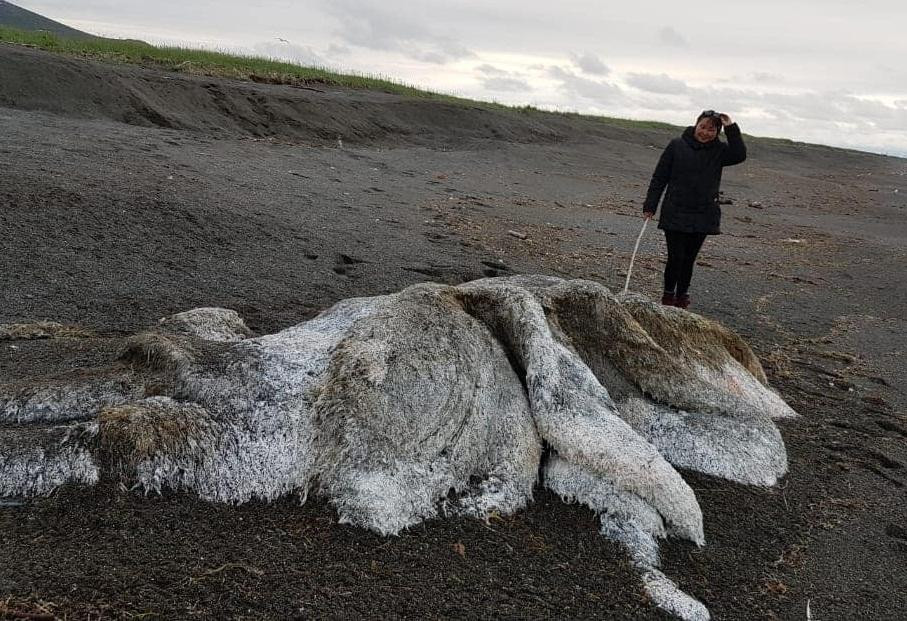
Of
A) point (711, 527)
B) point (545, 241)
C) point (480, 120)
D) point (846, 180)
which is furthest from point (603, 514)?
point (846, 180)

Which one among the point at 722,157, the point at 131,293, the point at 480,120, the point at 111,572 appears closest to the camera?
the point at 111,572

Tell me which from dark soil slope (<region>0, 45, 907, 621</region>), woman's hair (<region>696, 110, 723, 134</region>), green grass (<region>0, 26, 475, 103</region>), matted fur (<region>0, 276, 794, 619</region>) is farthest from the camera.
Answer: green grass (<region>0, 26, 475, 103</region>)

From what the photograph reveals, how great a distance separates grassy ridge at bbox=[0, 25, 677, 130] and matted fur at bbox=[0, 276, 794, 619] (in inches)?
864

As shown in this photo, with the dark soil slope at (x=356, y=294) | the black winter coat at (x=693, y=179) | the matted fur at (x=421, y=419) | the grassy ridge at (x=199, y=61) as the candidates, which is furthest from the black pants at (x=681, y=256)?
the grassy ridge at (x=199, y=61)

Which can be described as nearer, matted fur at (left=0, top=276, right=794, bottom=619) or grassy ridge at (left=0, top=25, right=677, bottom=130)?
matted fur at (left=0, top=276, right=794, bottom=619)

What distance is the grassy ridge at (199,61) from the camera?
910 inches

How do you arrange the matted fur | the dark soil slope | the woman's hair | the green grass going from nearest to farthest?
1. the dark soil slope
2. the matted fur
3. the woman's hair
4. the green grass

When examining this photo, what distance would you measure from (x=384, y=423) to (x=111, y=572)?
1389 mm

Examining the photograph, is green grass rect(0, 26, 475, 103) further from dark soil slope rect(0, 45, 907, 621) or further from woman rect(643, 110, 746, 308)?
woman rect(643, 110, 746, 308)

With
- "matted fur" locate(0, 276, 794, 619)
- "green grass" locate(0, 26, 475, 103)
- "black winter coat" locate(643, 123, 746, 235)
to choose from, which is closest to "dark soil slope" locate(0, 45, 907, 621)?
"matted fur" locate(0, 276, 794, 619)

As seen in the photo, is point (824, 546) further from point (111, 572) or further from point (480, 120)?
point (480, 120)

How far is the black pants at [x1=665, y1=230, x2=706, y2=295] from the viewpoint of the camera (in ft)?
25.6

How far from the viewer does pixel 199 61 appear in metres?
25.8

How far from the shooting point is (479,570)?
3467mm
